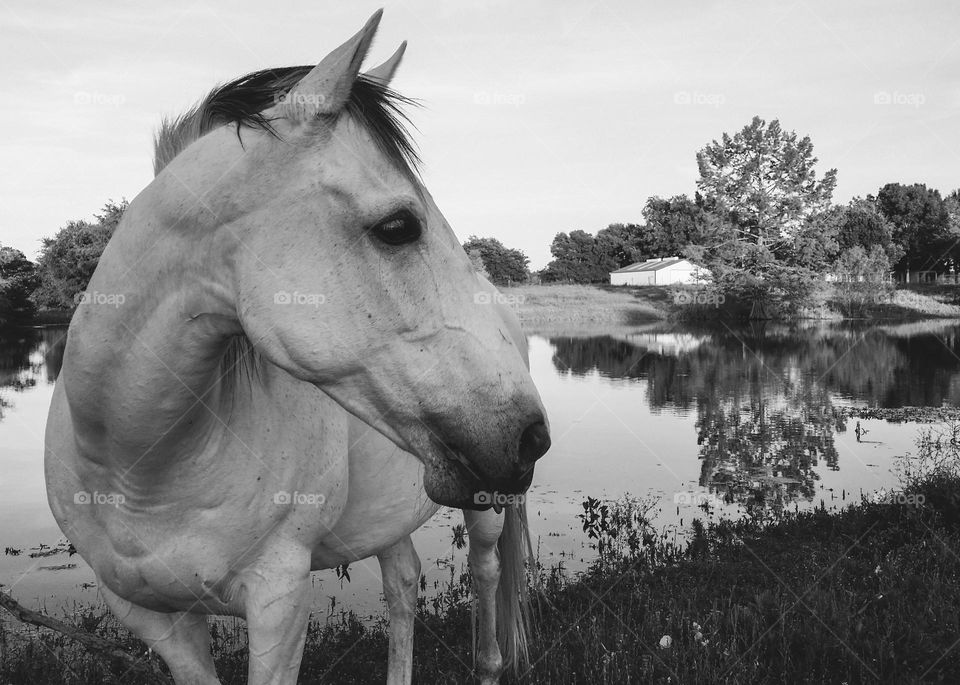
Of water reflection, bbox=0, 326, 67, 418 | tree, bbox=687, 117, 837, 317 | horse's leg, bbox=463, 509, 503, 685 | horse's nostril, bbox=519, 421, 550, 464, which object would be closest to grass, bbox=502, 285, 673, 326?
tree, bbox=687, 117, 837, 317

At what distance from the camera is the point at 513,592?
14.0 feet

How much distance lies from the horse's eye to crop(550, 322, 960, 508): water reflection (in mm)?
8396

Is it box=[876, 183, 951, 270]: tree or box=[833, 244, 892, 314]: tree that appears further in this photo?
box=[876, 183, 951, 270]: tree

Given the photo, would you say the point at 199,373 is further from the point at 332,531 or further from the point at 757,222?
the point at 757,222

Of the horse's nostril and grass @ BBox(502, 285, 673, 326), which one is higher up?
the horse's nostril

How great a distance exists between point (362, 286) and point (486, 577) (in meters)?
2.86

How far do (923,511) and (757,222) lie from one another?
40.7m

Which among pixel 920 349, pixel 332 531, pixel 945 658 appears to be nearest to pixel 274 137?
pixel 332 531

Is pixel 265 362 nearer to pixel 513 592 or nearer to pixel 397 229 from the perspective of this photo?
pixel 397 229

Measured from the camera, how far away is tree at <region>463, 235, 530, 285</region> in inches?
3243

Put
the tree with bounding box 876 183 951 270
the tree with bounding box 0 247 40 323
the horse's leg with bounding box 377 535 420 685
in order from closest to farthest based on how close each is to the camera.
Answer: the horse's leg with bounding box 377 535 420 685
the tree with bounding box 0 247 40 323
the tree with bounding box 876 183 951 270

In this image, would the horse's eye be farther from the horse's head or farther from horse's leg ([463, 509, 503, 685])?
horse's leg ([463, 509, 503, 685])

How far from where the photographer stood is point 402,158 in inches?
66.4

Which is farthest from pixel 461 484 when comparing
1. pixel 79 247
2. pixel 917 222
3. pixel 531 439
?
pixel 917 222
